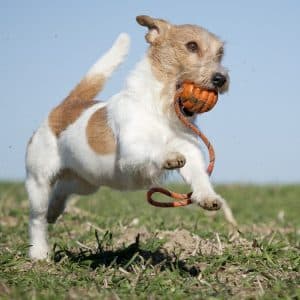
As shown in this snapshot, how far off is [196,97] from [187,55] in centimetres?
46

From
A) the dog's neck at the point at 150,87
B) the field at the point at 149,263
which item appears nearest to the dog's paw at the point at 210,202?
the field at the point at 149,263

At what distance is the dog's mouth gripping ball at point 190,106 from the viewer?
5.43 metres

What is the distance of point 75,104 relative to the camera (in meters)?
6.76

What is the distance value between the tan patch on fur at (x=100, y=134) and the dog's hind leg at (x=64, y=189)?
776mm

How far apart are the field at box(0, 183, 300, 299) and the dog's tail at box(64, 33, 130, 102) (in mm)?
1435

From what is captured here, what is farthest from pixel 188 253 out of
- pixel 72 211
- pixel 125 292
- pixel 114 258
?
pixel 72 211

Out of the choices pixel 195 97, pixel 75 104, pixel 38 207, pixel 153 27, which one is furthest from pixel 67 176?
pixel 195 97

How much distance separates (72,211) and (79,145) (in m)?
3.69

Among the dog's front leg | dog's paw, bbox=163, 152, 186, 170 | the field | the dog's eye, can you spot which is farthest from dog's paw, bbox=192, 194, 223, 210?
the dog's eye

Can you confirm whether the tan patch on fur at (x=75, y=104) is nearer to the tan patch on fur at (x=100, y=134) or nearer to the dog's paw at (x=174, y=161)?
the tan patch on fur at (x=100, y=134)

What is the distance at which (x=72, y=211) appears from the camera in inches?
384

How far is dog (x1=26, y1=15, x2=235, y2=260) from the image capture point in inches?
213

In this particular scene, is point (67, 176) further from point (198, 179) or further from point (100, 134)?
point (198, 179)

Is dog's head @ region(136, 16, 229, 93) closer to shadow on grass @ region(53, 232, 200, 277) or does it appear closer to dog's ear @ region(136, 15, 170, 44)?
dog's ear @ region(136, 15, 170, 44)
